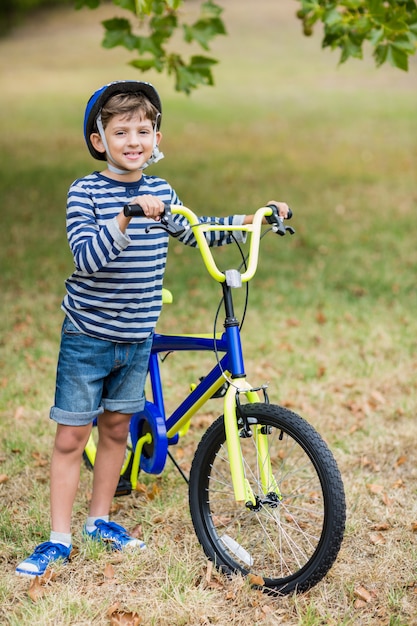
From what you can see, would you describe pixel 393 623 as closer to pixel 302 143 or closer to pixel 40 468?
pixel 40 468

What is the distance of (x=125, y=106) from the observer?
3.15m

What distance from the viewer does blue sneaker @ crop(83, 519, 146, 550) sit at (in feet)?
11.6

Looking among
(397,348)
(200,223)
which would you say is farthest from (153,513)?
(397,348)

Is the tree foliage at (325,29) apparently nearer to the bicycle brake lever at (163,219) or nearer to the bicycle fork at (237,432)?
the bicycle brake lever at (163,219)

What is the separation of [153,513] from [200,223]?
1470mm

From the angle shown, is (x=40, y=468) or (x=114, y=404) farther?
(x=40, y=468)

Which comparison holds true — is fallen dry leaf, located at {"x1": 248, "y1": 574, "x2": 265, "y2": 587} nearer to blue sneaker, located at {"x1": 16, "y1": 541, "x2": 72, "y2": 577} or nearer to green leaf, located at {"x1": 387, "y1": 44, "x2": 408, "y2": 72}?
blue sneaker, located at {"x1": 16, "y1": 541, "x2": 72, "y2": 577}

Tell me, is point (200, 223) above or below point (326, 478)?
above

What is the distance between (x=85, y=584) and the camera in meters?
3.27

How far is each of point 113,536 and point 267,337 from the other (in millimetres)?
3242

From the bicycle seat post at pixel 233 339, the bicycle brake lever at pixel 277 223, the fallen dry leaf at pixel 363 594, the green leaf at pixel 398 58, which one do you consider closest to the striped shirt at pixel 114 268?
the bicycle brake lever at pixel 277 223

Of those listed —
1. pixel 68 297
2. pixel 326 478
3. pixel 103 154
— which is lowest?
pixel 326 478

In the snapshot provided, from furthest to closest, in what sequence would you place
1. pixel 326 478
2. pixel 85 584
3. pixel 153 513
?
pixel 153 513 → pixel 85 584 → pixel 326 478

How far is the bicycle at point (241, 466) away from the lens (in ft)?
9.89
